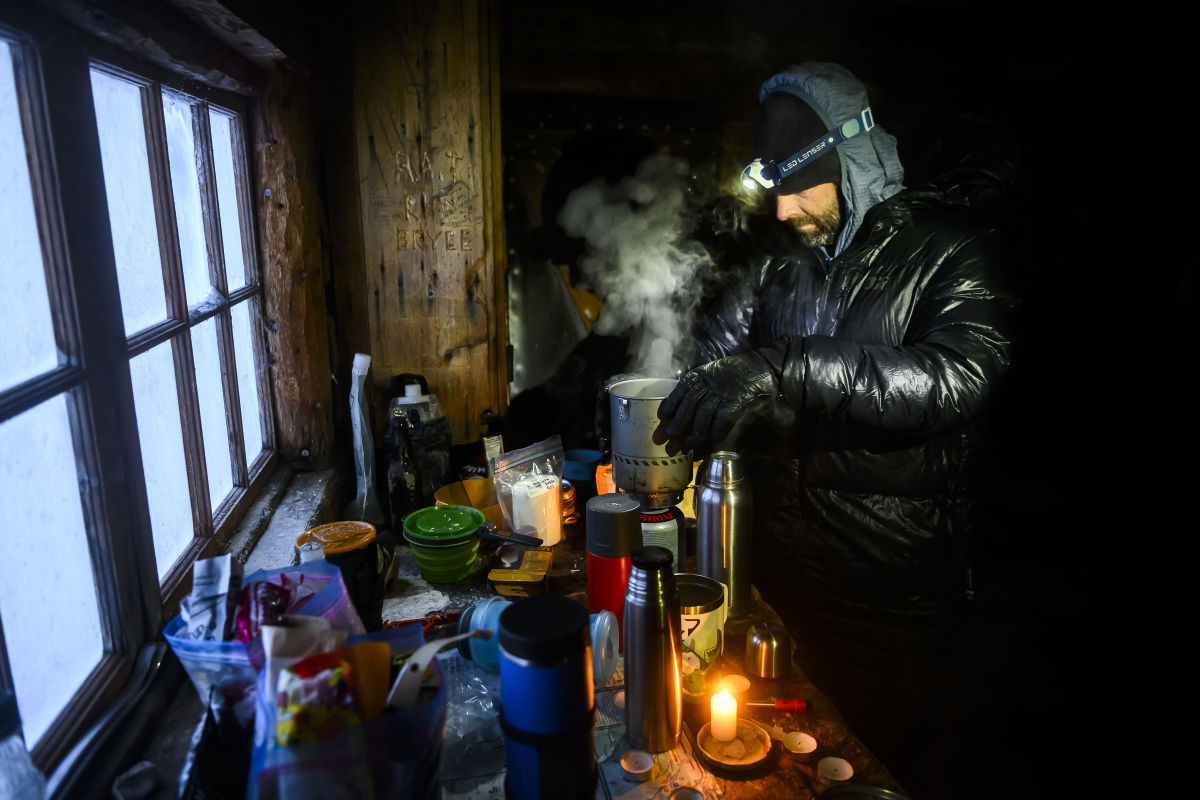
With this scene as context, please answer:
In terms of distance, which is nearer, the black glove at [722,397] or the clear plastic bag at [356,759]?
the clear plastic bag at [356,759]

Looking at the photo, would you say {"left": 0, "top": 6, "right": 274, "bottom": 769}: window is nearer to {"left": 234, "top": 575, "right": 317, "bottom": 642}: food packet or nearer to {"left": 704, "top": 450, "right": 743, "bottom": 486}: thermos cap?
{"left": 234, "top": 575, "right": 317, "bottom": 642}: food packet

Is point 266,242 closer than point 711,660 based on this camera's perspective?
No

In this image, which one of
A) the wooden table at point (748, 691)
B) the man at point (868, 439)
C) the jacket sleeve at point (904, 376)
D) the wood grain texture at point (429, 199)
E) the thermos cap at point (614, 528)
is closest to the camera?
the wooden table at point (748, 691)

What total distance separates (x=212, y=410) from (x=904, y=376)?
225cm

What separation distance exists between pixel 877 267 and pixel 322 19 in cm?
260

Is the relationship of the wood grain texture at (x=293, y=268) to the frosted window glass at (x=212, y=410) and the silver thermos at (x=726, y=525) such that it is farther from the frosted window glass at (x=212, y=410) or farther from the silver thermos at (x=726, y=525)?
the silver thermos at (x=726, y=525)

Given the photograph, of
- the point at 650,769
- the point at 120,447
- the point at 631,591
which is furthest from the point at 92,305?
the point at 650,769

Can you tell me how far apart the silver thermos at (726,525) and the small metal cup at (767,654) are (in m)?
0.27

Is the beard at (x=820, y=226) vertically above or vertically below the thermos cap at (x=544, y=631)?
above

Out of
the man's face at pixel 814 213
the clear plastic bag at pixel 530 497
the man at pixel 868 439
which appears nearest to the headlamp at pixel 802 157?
the man at pixel 868 439

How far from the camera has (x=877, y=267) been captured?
2.60 metres

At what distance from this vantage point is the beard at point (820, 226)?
285cm

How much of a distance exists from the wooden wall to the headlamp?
1.32 meters

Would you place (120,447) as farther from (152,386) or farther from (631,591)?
(631,591)
